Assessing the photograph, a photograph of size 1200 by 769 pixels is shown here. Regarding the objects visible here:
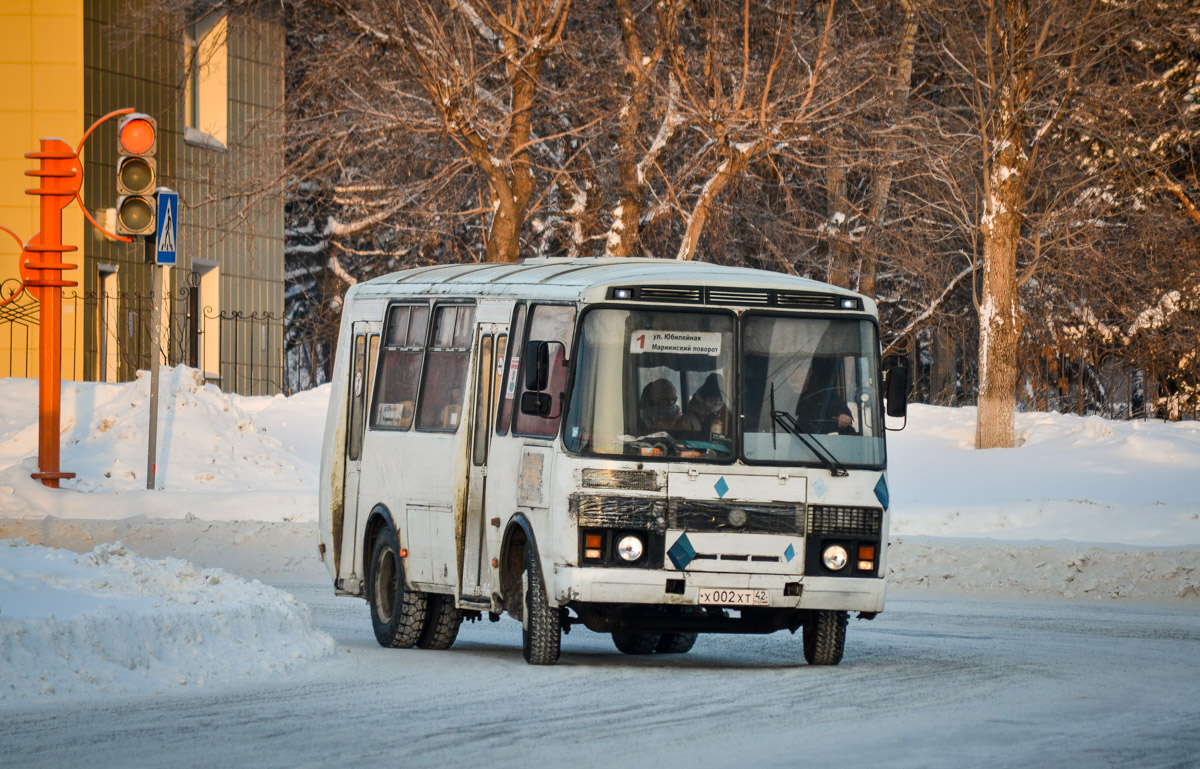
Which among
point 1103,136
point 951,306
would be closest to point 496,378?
point 1103,136

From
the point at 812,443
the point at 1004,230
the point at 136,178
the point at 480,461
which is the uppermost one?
the point at 1004,230

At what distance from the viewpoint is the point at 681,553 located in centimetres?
1170

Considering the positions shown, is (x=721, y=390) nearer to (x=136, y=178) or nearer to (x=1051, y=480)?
(x=136, y=178)

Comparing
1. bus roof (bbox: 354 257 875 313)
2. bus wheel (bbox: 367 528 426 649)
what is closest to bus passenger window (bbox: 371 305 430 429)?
bus roof (bbox: 354 257 875 313)

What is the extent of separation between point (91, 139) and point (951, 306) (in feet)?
69.8

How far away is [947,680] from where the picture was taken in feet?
37.4

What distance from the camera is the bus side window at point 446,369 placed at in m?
13.3

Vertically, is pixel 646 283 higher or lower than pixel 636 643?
higher

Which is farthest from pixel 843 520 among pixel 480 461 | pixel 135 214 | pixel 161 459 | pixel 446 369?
pixel 161 459

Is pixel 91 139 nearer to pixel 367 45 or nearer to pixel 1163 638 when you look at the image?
pixel 367 45

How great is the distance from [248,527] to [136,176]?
4.21 metres

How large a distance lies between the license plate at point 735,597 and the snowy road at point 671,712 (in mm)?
456

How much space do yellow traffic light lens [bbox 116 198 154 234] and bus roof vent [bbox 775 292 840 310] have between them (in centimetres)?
1077

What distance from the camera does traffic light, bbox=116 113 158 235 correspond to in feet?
69.6
